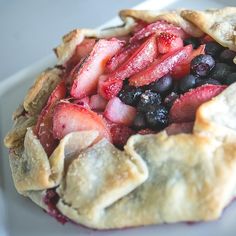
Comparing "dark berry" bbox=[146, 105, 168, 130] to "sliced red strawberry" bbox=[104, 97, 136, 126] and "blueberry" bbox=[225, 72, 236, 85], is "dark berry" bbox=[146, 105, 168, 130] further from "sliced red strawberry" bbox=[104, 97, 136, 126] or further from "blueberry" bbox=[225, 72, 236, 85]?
"blueberry" bbox=[225, 72, 236, 85]

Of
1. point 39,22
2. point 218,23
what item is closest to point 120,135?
point 218,23

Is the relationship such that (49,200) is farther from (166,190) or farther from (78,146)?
(166,190)

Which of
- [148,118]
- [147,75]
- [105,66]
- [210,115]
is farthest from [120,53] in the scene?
[210,115]

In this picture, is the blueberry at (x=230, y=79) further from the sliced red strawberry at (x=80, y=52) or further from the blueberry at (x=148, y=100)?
the sliced red strawberry at (x=80, y=52)

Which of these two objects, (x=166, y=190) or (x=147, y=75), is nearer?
(x=166, y=190)

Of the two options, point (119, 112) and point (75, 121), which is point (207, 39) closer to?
point (119, 112)

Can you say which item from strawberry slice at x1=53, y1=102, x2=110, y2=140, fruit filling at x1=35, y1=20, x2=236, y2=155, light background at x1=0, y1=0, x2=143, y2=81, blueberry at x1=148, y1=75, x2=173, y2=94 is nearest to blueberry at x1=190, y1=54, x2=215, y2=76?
fruit filling at x1=35, y1=20, x2=236, y2=155
